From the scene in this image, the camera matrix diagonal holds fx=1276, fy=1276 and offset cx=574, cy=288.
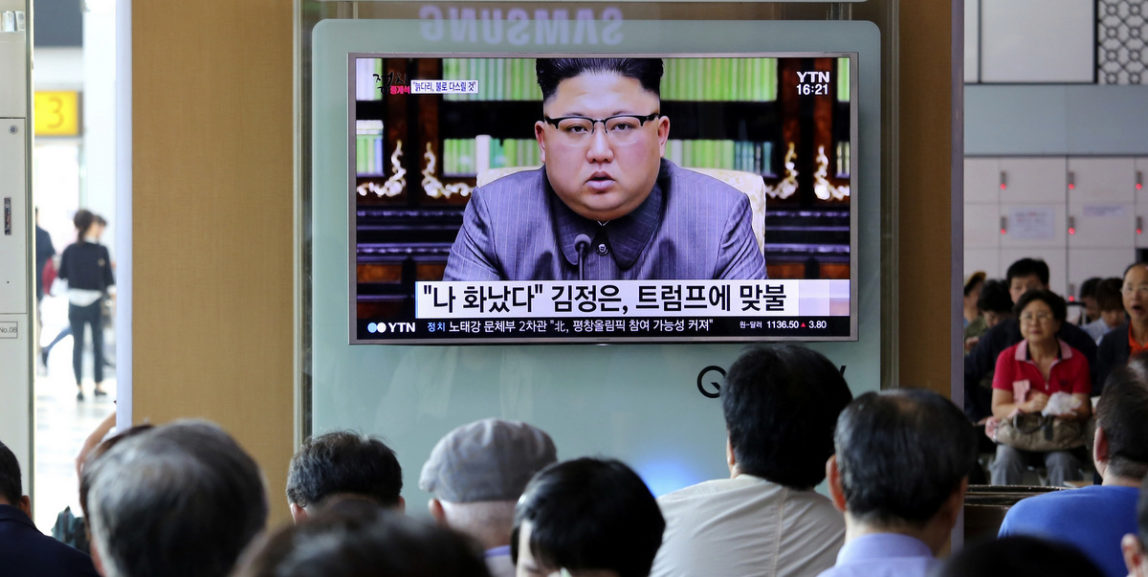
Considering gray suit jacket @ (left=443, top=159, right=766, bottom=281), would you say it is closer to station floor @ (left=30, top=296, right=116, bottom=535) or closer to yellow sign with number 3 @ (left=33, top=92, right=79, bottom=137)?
station floor @ (left=30, top=296, right=116, bottom=535)

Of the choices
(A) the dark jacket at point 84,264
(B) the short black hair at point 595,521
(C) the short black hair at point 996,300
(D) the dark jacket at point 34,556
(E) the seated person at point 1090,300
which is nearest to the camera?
(B) the short black hair at point 595,521

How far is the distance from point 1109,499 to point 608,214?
67.8 inches

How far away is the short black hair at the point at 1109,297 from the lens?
627 centimetres

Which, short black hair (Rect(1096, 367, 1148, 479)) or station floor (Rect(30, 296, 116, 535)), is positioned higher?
short black hair (Rect(1096, 367, 1148, 479))

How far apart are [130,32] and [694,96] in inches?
62.4

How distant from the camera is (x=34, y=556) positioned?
6.76 ft

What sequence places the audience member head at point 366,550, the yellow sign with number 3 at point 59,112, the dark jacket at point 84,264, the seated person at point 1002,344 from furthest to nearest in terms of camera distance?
the yellow sign with number 3 at point 59,112
the dark jacket at point 84,264
the seated person at point 1002,344
the audience member head at point 366,550

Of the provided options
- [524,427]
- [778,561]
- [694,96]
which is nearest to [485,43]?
[694,96]

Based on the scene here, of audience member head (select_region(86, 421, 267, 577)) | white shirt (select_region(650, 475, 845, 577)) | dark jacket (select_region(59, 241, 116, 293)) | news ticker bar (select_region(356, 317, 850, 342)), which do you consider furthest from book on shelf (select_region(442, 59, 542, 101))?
dark jacket (select_region(59, 241, 116, 293))

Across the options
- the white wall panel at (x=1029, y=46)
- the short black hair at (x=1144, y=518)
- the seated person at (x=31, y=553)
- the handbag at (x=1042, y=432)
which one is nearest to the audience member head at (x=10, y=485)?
the seated person at (x=31, y=553)

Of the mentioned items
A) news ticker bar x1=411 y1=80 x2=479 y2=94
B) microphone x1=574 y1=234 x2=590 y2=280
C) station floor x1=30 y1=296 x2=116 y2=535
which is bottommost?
station floor x1=30 y1=296 x2=116 y2=535

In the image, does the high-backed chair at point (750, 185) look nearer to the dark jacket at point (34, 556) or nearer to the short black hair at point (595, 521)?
the dark jacket at point (34, 556)

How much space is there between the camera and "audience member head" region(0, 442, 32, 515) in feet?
7.52

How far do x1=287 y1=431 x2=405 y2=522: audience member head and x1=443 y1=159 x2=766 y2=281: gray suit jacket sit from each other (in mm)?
1307
